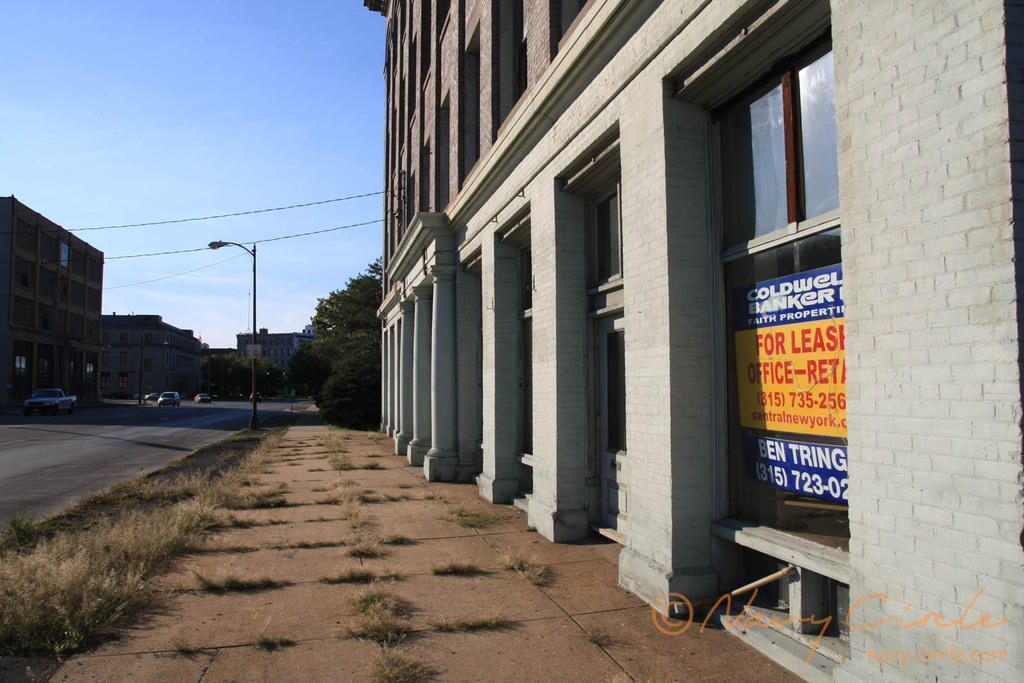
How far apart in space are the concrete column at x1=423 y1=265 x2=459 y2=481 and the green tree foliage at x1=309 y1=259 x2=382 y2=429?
1897 cm

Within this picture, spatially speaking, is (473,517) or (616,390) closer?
(616,390)

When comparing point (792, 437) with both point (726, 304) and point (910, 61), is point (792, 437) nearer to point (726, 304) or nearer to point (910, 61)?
point (726, 304)

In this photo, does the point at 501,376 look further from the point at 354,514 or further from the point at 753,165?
the point at 753,165

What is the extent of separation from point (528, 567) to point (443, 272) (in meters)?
7.97

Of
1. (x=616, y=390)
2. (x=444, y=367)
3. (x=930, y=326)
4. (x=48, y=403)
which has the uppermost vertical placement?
(x=444, y=367)

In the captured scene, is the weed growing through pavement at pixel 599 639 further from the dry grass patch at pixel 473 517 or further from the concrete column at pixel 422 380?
the concrete column at pixel 422 380

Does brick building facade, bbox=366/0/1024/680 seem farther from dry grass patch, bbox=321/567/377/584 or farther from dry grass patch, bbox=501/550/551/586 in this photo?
dry grass patch, bbox=321/567/377/584

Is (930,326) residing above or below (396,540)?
above

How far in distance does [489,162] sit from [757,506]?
6.87m

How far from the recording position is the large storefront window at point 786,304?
167 inches

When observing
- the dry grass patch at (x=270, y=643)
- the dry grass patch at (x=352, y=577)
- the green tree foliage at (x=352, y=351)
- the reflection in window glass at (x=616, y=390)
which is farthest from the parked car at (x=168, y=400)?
the dry grass patch at (x=270, y=643)

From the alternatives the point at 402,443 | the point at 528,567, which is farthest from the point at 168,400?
the point at 528,567

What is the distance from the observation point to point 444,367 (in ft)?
44.0

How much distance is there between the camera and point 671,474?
5.16m
